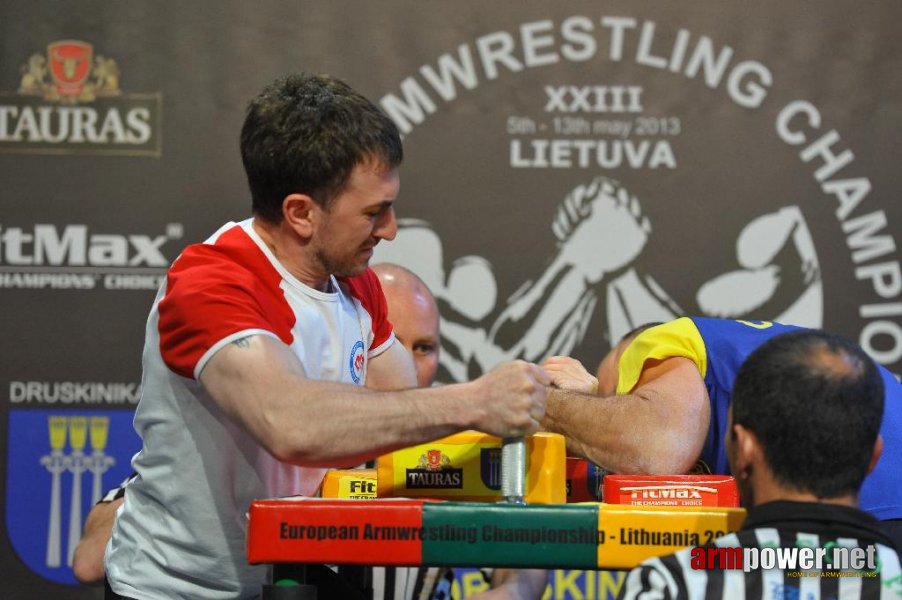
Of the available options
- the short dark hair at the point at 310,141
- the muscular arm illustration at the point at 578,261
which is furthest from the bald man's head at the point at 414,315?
the short dark hair at the point at 310,141

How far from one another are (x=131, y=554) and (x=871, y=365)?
3.58 ft

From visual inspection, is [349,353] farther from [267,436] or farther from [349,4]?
[349,4]

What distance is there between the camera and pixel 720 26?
130 inches

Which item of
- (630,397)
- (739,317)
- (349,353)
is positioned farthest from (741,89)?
(349,353)

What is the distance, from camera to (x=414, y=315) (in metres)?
3.14

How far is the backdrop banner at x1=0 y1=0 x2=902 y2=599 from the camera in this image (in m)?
3.26

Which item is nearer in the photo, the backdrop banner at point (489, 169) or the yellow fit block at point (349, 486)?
the yellow fit block at point (349, 486)

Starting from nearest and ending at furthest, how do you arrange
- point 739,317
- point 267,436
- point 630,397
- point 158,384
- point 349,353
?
point 267,436, point 158,384, point 349,353, point 630,397, point 739,317

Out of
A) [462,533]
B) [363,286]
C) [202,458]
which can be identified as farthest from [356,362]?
[462,533]

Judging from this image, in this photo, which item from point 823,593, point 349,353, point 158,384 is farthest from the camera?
point 349,353

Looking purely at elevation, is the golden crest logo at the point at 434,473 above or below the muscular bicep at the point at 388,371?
below

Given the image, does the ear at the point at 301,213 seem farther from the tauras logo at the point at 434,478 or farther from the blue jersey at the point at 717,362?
the blue jersey at the point at 717,362

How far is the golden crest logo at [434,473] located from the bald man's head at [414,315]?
147 centimetres

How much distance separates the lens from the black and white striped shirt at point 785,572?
1.34 m
